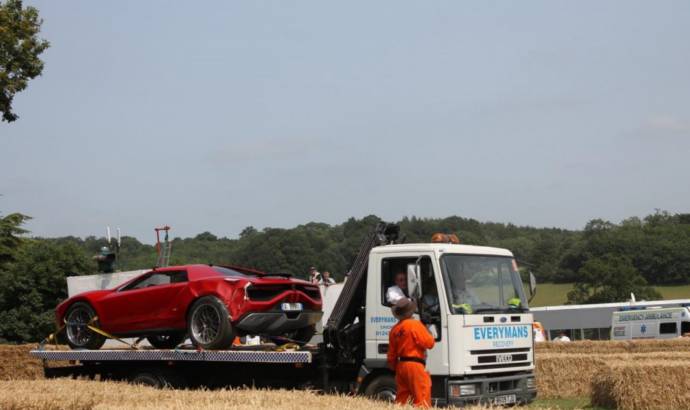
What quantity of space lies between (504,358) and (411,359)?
2425mm

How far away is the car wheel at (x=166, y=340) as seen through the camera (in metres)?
14.2

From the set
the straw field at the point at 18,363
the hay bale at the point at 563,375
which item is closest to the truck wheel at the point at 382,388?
the hay bale at the point at 563,375

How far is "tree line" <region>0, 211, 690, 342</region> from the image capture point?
134ft

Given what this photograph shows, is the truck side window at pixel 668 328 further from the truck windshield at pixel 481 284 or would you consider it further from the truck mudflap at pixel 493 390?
the truck windshield at pixel 481 284

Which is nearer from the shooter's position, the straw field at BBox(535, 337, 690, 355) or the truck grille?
the truck grille

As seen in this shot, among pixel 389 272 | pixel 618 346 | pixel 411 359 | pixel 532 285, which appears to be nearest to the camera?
pixel 411 359

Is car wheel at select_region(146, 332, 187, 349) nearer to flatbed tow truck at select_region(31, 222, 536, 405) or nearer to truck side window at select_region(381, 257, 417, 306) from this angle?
flatbed tow truck at select_region(31, 222, 536, 405)

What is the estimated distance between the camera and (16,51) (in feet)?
79.2

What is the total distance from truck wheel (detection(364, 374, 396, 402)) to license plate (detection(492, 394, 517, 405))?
51.0 inches

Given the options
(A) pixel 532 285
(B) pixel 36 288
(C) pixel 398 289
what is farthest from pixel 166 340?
(B) pixel 36 288

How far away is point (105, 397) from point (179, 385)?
4.58 metres

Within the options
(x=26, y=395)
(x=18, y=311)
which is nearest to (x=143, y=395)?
(x=26, y=395)

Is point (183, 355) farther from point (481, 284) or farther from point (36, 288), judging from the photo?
point (36, 288)

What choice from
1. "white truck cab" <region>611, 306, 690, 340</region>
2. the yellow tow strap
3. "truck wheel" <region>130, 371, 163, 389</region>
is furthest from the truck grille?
"white truck cab" <region>611, 306, 690, 340</region>
